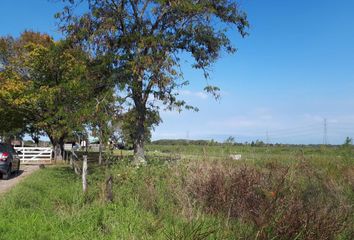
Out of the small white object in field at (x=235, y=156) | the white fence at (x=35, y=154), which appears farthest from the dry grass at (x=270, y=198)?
the white fence at (x=35, y=154)

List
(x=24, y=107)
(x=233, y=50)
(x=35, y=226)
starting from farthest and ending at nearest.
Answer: (x=24, y=107), (x=233, y=50), (x=35, y=226)

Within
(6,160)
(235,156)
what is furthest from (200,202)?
(6,160)

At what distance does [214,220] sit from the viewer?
28.2ft

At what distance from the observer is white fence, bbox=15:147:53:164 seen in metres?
39.8

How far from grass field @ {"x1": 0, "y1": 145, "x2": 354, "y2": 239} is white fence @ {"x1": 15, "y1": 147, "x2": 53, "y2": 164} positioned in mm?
24766

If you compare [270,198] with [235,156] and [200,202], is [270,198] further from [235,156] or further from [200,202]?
[235,156]

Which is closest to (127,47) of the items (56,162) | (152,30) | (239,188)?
(152,30)

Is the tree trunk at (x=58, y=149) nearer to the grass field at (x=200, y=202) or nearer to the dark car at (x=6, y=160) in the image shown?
the dark car at (x=6, y=160)

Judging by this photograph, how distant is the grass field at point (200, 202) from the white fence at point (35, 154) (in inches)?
975

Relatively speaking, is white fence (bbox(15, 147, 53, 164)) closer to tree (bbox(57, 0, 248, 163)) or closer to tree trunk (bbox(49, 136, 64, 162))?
tree trunk (bbox(49, 136, 64, 162))

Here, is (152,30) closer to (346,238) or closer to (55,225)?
(55,225)

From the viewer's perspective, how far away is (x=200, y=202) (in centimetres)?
1054

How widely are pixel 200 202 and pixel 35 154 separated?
106ft

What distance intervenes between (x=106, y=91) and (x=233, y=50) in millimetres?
8435
